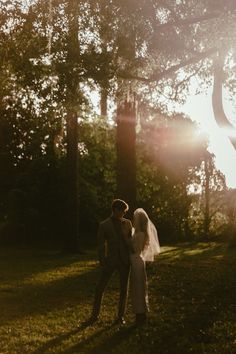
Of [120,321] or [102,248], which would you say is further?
[120,321]

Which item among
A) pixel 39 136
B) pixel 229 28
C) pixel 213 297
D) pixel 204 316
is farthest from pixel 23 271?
pixel 39 136

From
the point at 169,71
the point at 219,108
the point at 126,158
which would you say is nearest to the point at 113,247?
the point at 169,71

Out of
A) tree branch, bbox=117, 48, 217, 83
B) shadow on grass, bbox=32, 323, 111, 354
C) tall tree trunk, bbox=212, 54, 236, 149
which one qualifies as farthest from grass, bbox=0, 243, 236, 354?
tree branch, bbox=117, 48, 217, 83

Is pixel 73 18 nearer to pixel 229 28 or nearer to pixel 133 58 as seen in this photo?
pixel 133 58

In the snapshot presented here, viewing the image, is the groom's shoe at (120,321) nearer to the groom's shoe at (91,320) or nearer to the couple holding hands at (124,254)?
the couple holding hands at (124,254)

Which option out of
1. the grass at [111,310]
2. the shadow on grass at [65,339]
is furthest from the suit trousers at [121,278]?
the shadow on grass at [65,339]

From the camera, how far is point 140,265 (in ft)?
33.8

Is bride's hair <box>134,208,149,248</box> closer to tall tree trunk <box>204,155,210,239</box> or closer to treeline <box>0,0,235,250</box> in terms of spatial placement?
treeline <box>0,0,235,250</box>

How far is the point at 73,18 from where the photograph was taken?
13.6m

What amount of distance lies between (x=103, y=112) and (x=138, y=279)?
15.6 m

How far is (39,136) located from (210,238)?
1156 cm

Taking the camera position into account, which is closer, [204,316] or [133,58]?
[204,316]

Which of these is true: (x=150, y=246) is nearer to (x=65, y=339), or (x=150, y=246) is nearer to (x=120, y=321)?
(x=120, y=321)

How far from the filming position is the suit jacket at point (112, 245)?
10.3m
